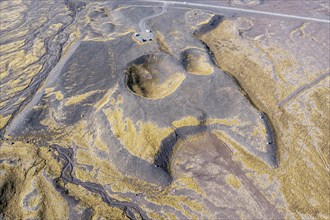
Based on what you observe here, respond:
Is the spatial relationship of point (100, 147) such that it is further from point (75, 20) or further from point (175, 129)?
point (75, 20)

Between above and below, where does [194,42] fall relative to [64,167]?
above

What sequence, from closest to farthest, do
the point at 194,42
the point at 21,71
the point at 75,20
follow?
the point at 21,71 < the point at 194,42 < the point at 75,20

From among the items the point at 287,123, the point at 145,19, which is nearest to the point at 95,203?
the point at 287,123

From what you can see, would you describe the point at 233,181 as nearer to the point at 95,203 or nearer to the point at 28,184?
the point at 95,203

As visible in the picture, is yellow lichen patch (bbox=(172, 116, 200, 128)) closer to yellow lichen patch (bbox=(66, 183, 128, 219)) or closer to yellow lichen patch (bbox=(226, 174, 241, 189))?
yellow lichen patch (bbox=(226, 174, 241, 189))

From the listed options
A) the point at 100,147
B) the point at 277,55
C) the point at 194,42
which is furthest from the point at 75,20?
the point at 277,55

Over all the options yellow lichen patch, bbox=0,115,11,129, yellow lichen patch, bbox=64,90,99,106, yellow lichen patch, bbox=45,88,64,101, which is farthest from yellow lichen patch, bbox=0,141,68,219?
yellow lichen patch, bbox=45,88,64,101

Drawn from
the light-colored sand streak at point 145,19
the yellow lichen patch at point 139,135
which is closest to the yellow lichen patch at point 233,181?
the yellow lichen patch at point 139,135
